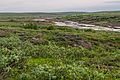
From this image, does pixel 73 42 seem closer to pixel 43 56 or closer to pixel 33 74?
pixel 43 56

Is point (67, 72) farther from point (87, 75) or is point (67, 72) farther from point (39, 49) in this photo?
point (39, 49)

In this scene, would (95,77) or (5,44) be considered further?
(5,44)

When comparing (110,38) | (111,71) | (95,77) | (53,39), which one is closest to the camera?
(95,77)

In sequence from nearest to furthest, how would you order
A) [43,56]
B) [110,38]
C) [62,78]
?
[62,78]
[43,56]
[110,38]

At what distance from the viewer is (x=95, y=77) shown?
21188mm

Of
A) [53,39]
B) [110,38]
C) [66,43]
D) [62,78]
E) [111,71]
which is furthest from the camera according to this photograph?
[110,38]

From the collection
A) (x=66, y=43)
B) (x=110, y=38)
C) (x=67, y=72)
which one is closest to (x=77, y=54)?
(x=66, y=43)

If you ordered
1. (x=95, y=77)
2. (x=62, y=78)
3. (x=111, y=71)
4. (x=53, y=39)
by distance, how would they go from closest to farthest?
(x=62, y=78) → (x=95, y=77) → (x=111, y=71) → (x=53, y=39)

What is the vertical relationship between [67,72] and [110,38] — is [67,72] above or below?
above

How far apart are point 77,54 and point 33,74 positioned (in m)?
13.8

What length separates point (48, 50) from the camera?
33.2 meters

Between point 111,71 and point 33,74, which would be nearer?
point 33,74

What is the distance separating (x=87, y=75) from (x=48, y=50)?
12683 millimetres

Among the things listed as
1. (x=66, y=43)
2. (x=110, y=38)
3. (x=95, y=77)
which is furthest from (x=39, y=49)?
(x=110, y=38)
